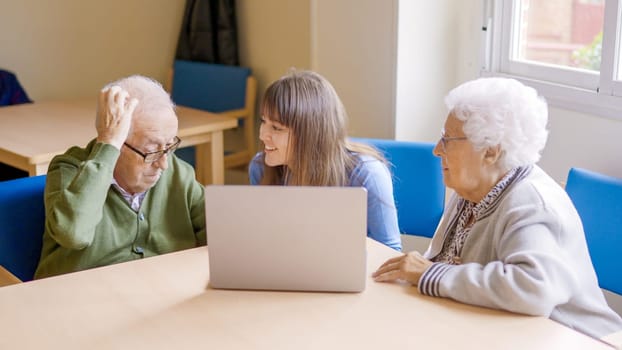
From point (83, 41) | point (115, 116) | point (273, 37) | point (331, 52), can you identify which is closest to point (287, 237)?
point (115, 116)

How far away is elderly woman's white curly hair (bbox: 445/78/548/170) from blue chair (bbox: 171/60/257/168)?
248 centimetres

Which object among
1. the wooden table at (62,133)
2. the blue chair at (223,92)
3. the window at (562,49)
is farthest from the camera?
the blue chair at (223,92)

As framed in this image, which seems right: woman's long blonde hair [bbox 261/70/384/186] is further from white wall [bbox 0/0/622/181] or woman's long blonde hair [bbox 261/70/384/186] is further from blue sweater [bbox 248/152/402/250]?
white wall [bbox 0/0/622/181]

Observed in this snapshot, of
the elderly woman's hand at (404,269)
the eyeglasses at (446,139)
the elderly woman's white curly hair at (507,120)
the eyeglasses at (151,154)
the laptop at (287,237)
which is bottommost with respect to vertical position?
the elderly woman's hand at (404,269)

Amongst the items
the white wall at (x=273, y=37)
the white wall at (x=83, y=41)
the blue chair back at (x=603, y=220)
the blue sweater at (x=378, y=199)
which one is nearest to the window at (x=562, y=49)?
the blue chair back at (x=603, y=220)

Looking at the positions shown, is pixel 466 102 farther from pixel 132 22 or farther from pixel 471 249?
pixel 132 22

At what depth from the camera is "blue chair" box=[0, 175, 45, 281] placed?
214 centimetres

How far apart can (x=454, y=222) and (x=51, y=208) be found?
3.28ft

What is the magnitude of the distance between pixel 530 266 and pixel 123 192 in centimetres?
107

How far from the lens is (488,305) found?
166cm

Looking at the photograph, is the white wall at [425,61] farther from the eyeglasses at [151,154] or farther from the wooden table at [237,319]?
the wooden table at [237,319]

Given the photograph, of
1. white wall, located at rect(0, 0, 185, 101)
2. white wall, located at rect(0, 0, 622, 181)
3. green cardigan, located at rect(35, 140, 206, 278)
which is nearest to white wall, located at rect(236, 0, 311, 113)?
white wall, located at rect(0, 0, 622, 181)

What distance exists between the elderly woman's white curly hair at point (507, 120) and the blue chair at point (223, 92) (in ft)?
8.15

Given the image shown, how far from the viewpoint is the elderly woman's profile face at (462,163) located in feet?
6.16
